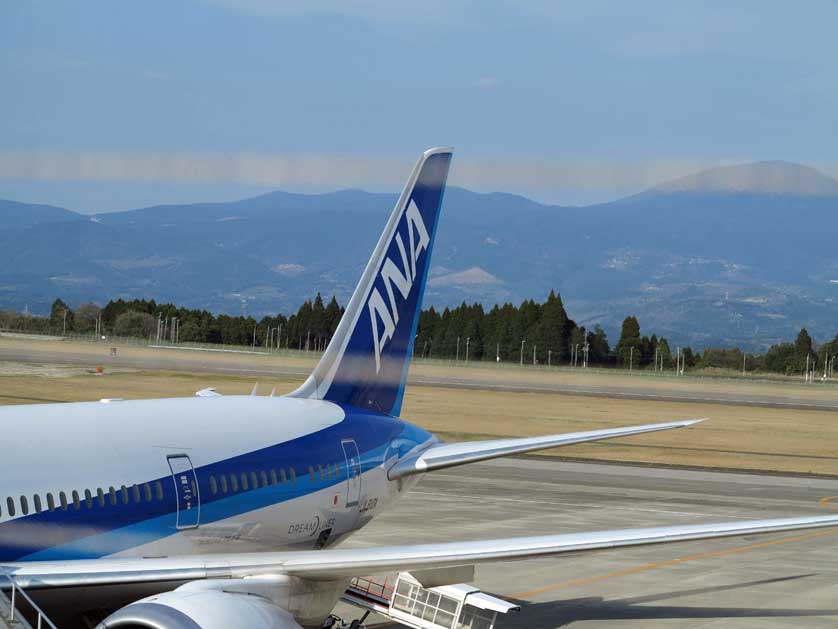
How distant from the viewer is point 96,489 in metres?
15.3

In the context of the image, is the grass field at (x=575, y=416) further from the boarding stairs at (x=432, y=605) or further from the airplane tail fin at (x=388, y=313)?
the boarding stairs at (x=432, y=605)

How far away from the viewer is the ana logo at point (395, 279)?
22781 millimetres

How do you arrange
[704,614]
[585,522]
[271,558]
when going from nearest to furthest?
[271,558] → [704,614] → [585,522]

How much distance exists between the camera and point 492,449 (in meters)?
20.6

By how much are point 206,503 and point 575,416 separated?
2726 inches

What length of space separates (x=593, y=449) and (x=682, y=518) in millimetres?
24050

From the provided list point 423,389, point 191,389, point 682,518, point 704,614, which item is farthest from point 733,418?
point 704,614

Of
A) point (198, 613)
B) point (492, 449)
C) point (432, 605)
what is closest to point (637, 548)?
point (492, 449)

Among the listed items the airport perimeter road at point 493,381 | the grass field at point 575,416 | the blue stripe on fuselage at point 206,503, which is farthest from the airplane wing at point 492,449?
the airport perimeter road at point 493,381

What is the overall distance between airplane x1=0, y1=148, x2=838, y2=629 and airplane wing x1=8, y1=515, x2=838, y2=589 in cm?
3

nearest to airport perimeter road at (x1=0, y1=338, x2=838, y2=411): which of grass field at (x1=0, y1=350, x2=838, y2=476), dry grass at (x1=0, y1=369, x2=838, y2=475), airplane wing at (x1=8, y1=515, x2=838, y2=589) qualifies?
grass field at (x1=0, y1=350, x2=838, y2=476)

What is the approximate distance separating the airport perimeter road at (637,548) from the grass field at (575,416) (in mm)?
8287

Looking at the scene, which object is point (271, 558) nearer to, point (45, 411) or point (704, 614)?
point (45, 411)

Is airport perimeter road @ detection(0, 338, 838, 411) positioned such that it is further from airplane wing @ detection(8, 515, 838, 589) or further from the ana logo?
airplane wing @ detection(8, 515, 838, 589)
